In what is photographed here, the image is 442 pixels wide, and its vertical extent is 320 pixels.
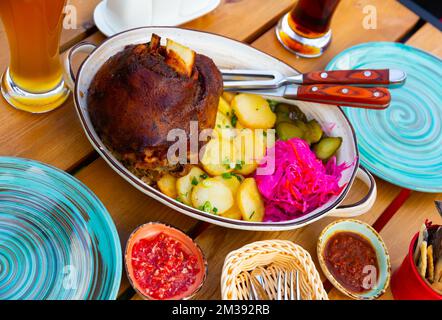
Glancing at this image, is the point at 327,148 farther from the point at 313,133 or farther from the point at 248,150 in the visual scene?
the point at 248,150

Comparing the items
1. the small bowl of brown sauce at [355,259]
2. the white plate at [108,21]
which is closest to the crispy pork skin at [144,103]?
the white plate at [108,21]

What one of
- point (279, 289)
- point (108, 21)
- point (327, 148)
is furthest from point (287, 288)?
point (108, 21)

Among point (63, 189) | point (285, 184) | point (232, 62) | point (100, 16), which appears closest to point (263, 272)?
point (285, 184)

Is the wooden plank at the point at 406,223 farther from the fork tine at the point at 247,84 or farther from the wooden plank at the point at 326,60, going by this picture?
the fork tine at the point at 247,84

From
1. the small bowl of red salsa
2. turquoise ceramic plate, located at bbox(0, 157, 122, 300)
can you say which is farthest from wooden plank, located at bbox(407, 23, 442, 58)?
turquoise ceramic plate, located at bbox(0, 157, 122, 300)

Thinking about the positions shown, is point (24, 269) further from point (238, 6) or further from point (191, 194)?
point (238, 6)

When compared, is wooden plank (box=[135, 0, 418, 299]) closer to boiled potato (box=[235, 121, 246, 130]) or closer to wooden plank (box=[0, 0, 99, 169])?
boiled potato (box=[235, 121, 246, 130])
